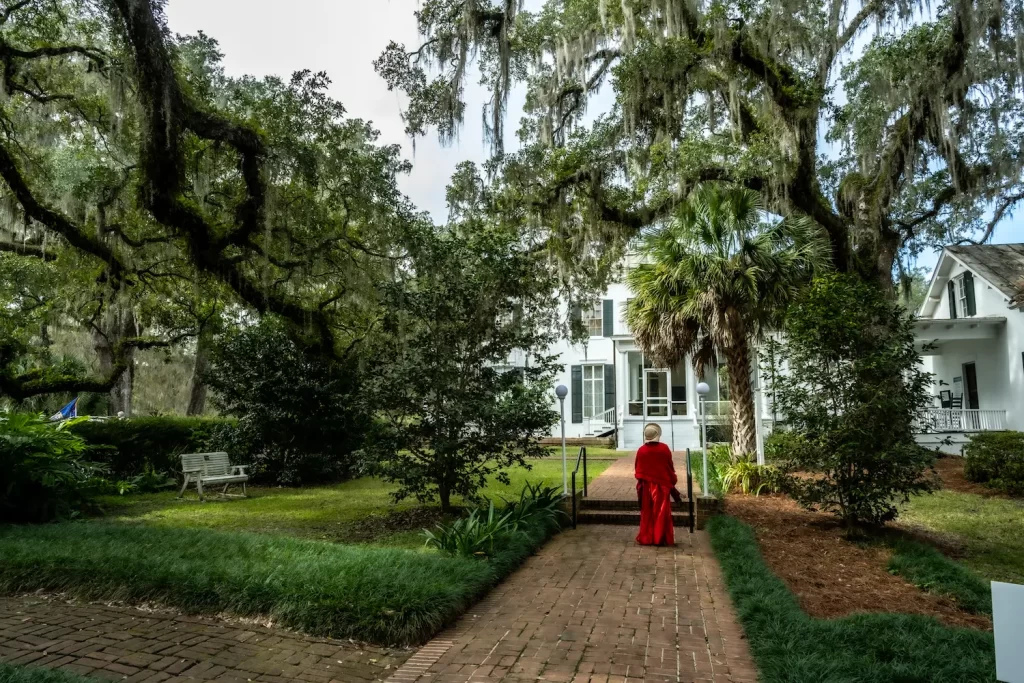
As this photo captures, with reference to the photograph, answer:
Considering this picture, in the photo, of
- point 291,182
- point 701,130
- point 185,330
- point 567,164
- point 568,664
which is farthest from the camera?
point 185,330

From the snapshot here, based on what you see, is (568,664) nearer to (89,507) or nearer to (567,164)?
(89,507)

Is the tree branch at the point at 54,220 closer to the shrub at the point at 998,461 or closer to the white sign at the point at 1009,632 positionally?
the white sign at the point at 1009,632

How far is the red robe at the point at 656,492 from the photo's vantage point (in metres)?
8.61

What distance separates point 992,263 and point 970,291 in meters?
1.17

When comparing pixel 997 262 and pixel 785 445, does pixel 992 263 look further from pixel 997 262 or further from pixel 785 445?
pixel 785 445

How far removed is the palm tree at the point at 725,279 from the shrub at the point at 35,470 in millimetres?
10120

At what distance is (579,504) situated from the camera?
35.1 feet

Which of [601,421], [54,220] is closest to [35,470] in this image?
[54,220]

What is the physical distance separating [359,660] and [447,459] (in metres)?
4.87

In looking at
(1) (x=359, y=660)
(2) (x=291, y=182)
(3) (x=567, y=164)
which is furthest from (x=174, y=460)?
(1) (x=359, y=660)

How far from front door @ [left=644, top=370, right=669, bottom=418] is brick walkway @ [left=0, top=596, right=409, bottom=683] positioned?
19931mm

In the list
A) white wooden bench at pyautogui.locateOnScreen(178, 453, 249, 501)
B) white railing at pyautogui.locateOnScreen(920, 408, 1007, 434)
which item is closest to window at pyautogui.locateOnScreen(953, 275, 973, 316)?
white railing at pyautogui.locateOnScreen(920, 408, 1007, 434)

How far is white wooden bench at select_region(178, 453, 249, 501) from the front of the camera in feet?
42.0

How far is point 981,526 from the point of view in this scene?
33.6 feet
